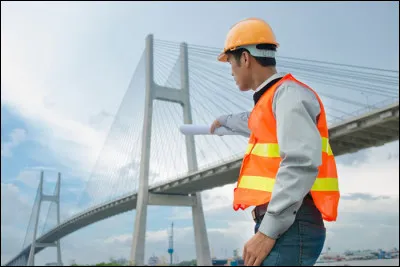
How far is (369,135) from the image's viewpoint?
62.9ft

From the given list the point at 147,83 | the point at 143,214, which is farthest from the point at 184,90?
the point at 143,214

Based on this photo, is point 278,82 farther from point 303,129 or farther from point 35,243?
point 35,243

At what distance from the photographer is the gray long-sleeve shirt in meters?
1.16

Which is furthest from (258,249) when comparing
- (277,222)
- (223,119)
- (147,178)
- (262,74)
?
(147,178)

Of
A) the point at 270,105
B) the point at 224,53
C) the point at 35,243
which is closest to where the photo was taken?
the point at 270,105

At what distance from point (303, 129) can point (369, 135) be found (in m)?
19.2

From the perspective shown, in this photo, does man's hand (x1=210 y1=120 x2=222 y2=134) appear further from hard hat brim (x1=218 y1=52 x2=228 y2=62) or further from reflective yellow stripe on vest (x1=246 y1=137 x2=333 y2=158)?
reflective yellow stripe on vest (x1=246 y1=137 x2=333 y2=158)

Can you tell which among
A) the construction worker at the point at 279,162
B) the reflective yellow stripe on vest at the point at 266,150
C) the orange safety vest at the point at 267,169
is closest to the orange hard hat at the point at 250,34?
the construction worker at the point at 279,162

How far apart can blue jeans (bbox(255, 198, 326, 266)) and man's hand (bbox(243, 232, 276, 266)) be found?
0.02 m

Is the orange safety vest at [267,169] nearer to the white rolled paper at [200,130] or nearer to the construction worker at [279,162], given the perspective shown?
the construction worker at [279,162]

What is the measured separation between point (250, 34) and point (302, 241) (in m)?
0.60

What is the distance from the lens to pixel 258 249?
118 cm

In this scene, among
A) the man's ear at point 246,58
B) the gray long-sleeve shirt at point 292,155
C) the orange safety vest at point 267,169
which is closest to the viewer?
the gray long-sleeve shirt at point 292,155

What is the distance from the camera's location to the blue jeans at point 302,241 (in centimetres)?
→ 120
